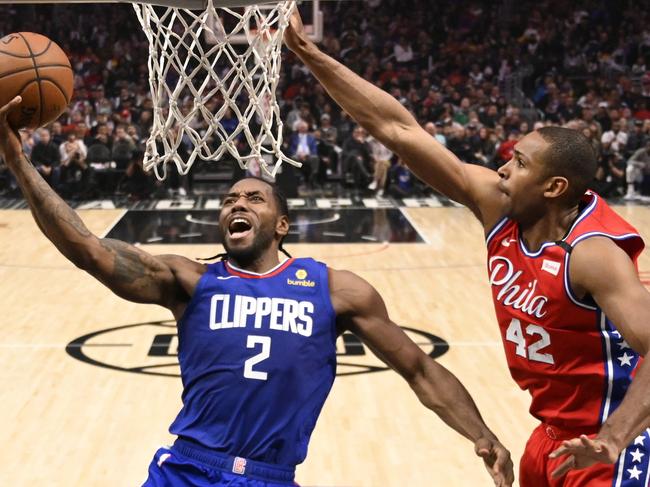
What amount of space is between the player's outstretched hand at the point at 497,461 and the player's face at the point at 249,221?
970 millimetres

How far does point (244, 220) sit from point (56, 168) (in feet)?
44.9

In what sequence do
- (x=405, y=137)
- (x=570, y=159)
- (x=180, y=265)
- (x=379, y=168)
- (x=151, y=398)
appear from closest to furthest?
1. (x=570, y=159)
2. (x=180, y=265)
3. (x=405, y=137)
4. (x=151, y=398)
5. (x=379, y=168)

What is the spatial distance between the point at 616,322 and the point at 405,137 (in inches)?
42.4

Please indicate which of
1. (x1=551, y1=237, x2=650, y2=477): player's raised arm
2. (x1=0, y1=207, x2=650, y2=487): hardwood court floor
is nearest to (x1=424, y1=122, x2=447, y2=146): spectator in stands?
(x1=0, y1=207, x2=650, y2=487): hardwood court floor

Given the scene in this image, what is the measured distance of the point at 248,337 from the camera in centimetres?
341

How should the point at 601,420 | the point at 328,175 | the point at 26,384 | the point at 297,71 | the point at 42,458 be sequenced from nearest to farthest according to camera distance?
the point at 601,420, the point at 42,458, the point at 26,384, the point at 328,175, the point at 297,71

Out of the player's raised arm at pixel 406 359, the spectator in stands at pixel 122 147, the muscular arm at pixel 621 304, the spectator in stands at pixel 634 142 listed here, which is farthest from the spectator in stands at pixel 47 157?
the muscular arm at pixel 621 304

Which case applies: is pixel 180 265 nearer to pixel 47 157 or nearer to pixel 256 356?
pixel 256 356

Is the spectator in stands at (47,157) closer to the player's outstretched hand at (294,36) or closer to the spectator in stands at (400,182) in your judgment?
the spectator in stands at (400,182)

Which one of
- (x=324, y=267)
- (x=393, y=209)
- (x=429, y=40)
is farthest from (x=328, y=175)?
(x=324, y=267)

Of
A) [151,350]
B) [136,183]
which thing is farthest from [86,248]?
[136,183]

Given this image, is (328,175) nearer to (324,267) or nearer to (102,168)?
(102,168)

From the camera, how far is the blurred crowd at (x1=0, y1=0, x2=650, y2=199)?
669 inches

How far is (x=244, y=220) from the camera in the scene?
3.59m
